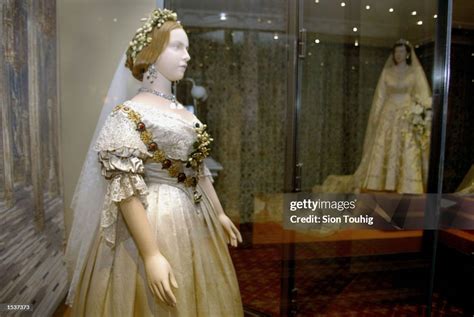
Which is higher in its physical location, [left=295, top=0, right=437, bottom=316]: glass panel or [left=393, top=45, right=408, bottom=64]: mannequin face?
[left=393, top=45, right=408, bottom=64]: mannequin face

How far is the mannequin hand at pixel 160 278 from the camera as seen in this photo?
113 cm

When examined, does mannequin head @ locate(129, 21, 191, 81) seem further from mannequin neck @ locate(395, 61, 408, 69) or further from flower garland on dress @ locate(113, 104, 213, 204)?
mannequin neck @ locate(395, 61, 408, 69)

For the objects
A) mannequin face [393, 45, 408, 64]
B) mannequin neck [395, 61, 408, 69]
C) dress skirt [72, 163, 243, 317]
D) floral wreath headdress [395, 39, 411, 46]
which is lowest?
dress skirt [72, 163, 243, 317]

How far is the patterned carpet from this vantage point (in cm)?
222

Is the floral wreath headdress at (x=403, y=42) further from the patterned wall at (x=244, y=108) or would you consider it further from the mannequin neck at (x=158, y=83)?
the mannequin neck at (x=158, y=83)

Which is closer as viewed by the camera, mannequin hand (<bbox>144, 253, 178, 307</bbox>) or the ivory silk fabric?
mannequin hand (<bbox>144, 253, 178, 307</bbox>)

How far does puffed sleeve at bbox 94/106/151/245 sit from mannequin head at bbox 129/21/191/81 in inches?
8.6

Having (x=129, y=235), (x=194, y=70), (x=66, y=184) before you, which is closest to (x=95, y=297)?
(x=129, y=235)

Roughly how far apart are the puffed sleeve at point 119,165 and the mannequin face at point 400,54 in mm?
1705

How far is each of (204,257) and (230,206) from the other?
50.1 inches

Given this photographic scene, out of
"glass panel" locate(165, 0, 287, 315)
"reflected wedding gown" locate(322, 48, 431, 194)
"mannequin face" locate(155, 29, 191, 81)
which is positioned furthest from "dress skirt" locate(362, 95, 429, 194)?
"mannequin face" locate(155, 29, 191, 81)

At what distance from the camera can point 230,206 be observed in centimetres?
258
